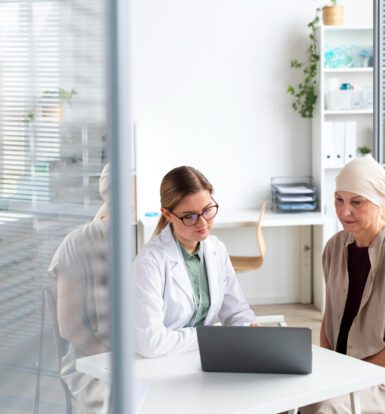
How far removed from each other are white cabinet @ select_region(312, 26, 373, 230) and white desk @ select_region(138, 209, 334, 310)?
0.19 m

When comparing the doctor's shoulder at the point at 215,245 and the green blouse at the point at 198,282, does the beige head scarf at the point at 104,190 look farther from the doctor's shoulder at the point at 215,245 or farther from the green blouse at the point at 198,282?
the doctor's shoulder at the point at 215,245

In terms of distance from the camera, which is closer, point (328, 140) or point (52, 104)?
point (52, 104)

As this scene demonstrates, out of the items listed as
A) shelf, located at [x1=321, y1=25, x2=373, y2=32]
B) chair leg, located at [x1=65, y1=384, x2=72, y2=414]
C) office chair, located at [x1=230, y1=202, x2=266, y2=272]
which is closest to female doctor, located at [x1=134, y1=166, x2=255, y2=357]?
chair leg, located at [x1=65, y1=384, x2=72, y2=414]

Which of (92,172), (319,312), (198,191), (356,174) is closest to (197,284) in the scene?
(198,191)

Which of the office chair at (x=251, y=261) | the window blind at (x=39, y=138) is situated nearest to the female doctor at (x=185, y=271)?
the window blind at (x=39, y=138)

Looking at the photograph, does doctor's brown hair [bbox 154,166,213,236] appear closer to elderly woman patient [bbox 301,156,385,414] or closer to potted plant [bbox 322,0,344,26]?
elderly woman patient [bbox 301,156,385,414]

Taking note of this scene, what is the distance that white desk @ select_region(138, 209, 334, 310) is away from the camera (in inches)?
202

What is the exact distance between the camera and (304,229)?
5711mm

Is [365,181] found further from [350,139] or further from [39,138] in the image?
A: [350,139]

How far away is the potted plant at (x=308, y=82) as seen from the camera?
5.49 m

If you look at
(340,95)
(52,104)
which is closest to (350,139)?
(340,95)

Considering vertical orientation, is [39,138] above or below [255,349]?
above

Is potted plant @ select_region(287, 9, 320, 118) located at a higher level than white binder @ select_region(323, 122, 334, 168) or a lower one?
higher

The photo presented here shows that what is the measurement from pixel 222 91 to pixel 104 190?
15.8ft
